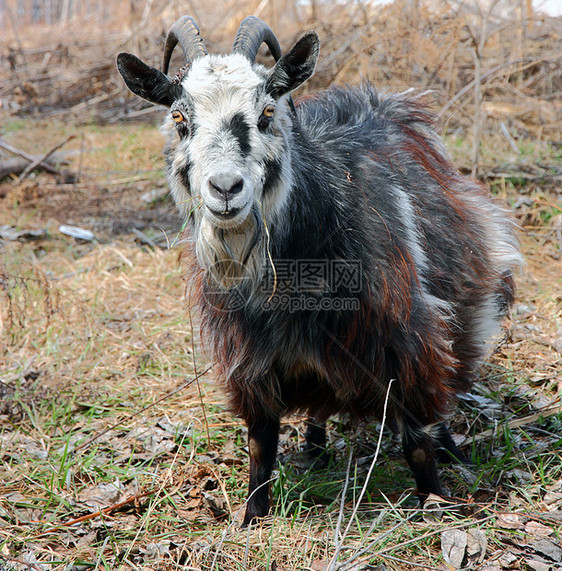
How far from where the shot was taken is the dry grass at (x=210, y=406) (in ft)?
9.18

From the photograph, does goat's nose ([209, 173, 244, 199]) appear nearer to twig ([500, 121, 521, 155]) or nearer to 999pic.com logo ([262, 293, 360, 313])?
999pic.com logo ([262, 293, 360, 313])

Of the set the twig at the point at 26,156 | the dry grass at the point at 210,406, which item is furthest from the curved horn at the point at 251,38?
the twig at the point at 26,156

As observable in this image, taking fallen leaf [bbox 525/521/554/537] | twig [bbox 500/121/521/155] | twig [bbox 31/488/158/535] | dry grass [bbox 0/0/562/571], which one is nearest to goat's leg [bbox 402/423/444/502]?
dry grass [bbox 0/0/562/571]

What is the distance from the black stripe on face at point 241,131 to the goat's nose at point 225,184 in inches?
7.5

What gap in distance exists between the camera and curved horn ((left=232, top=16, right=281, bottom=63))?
2933 millimetres

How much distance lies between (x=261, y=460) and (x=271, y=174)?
1459 millimetres

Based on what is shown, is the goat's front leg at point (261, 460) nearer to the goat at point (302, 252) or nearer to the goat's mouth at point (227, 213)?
the goat at point (302, 252)

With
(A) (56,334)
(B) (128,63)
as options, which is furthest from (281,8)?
(B) (128,63)

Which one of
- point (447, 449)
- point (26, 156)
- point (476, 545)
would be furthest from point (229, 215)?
point (26, 156)

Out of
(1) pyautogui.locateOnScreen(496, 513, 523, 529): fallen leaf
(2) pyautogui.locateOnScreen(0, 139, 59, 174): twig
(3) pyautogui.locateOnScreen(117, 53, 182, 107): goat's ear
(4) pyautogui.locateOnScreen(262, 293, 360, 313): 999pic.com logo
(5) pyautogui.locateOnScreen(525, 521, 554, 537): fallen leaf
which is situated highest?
(3) pyautogui.locateOnScreen(117, 53, 182, 107): goat's ear

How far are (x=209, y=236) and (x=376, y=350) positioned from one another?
93 cm

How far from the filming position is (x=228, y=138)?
8.28ft

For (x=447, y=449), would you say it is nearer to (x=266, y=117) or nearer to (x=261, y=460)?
(x=261, y=460)

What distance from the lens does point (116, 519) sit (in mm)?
3051
